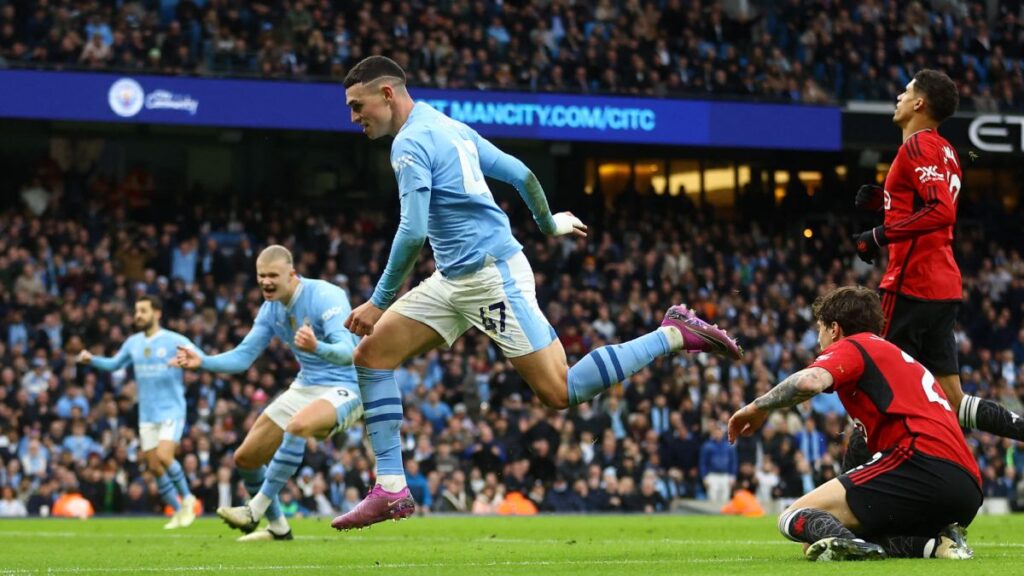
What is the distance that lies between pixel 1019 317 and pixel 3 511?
20096 millimetres

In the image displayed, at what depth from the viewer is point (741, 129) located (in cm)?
3091

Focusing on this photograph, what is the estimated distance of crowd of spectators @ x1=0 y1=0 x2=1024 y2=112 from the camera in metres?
27.5

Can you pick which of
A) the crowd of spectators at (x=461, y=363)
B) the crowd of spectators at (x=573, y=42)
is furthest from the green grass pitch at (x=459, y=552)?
the crowd of spectators at (x=573, y=42)

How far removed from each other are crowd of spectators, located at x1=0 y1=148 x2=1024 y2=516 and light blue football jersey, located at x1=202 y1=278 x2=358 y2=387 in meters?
9.65

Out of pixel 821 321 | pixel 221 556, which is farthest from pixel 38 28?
pixel 821 321

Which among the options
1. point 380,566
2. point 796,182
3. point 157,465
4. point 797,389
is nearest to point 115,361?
point 157,465

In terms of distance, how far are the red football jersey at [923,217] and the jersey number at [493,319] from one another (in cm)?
232

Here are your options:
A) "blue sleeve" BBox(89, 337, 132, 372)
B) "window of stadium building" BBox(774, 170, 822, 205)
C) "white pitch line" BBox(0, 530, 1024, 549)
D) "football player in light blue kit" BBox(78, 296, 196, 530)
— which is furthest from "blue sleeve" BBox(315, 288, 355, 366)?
"window of stadium building" BBox(774, 170, 822, 205)

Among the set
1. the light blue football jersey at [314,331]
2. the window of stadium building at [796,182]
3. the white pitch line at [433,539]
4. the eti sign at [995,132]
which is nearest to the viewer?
the white pitch line at [433,539]

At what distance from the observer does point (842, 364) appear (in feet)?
25.4

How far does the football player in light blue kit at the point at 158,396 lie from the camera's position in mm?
17391

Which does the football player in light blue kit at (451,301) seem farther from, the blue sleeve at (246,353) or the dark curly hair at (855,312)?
the blue sleeve at (246,353)

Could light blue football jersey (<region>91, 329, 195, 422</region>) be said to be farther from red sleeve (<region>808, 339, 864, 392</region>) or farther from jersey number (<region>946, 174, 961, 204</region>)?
red sleeve (<region>808, 339, 864, 392</region>)

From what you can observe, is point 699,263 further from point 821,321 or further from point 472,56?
Result: point 821,321
